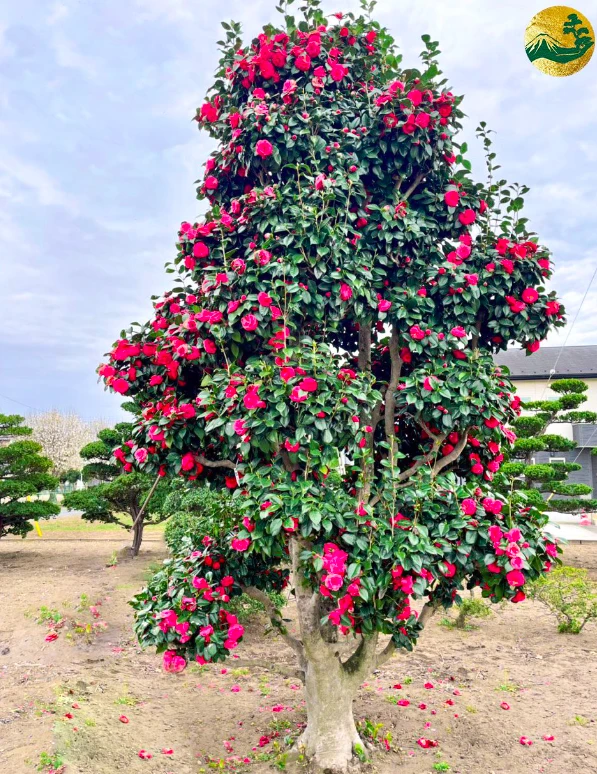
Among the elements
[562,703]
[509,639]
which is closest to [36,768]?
[562,703]

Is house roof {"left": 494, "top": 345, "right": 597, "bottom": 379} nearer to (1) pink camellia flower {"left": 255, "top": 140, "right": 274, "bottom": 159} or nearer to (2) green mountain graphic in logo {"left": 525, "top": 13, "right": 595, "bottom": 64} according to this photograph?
(2) green mountain graphic in logo {"left": 525, "top": 13, "right": 595, "bottom": 64}

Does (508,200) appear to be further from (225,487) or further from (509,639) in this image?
(509,639)

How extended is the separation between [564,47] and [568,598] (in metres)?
5.52

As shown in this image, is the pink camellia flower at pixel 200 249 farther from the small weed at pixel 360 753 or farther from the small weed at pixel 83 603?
the small weed at pixel 83 603

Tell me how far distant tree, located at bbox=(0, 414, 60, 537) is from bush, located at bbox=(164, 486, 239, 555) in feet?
8.52

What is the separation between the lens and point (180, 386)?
324 cm

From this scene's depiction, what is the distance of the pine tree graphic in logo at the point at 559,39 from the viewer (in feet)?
14.0

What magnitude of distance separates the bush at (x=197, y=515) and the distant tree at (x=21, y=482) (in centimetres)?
260

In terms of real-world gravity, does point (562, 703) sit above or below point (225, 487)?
below

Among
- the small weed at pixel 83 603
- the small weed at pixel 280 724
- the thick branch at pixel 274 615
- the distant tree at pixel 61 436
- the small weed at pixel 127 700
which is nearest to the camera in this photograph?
the thick branch at pixel 274 615

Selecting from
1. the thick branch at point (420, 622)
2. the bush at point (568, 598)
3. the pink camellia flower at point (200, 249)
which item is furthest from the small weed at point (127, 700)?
the bush at point (568, 598)

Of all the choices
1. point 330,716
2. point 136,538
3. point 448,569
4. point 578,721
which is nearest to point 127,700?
point 330,716

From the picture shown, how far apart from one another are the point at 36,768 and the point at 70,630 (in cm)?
316

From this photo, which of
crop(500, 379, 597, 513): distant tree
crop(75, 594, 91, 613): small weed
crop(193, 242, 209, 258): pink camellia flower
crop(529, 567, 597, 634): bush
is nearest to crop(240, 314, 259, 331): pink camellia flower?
crop(193, 242, 209, 258): pink camellia flower
